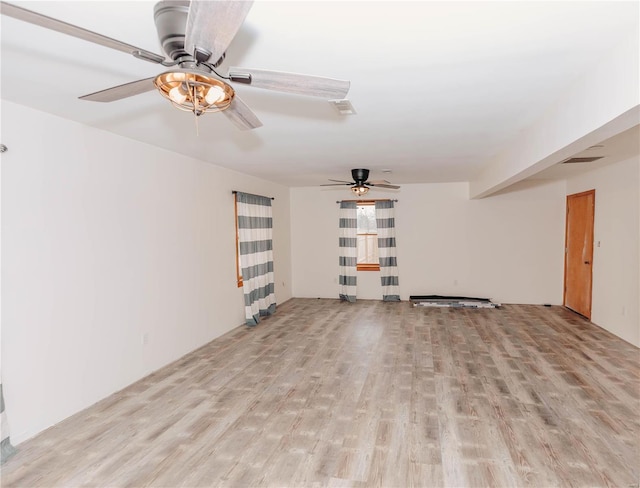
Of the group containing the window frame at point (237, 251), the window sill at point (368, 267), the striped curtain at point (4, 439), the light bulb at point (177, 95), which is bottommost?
the striped curtain at point (4, 439)

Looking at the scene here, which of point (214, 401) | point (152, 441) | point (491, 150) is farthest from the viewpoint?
point (491, 150)

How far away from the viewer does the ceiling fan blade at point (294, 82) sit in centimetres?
145

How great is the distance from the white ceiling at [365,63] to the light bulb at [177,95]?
0.36 meters

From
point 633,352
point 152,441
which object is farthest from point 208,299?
point 633,352

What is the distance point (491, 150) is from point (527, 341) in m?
2.54

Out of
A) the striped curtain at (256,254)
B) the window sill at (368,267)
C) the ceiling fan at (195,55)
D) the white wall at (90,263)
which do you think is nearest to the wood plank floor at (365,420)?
the white wall at (90,263)

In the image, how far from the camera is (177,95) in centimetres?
145

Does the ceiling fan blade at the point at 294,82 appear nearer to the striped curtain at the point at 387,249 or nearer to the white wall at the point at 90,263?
the white wall at the point at 90,263

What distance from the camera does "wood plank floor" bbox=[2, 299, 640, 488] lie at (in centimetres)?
230

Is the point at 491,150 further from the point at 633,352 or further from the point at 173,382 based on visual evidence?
the point at 173,382

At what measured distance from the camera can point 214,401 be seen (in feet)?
10.8

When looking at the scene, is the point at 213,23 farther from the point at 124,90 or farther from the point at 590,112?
the point at 590,112

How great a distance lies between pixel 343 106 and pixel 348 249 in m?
5.17

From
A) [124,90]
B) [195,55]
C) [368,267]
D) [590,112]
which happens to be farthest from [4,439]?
[368,267]
